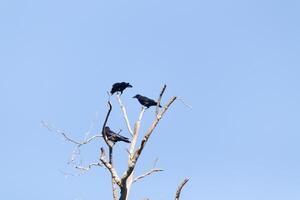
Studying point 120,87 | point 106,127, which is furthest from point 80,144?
point 120,87

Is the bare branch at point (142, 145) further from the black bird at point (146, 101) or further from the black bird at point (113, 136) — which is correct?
the black bird at point (146, 101)

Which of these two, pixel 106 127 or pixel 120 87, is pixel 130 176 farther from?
pixel 120 87

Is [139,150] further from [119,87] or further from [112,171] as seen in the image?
[119,87]

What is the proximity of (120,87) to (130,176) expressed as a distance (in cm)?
265

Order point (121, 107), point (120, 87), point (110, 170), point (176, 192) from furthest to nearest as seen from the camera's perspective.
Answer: point (120, 87), point (121, 107), point (110, 170), point (176, 192)

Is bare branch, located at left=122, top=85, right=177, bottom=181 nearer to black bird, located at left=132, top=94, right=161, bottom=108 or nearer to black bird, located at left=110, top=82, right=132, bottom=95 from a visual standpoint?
black bird, located at left=110, top=82, right=132, bottom=95

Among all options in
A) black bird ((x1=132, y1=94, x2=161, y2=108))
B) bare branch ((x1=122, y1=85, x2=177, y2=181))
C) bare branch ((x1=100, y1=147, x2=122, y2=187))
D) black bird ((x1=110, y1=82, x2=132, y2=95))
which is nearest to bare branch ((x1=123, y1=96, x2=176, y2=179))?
bare branch ((x1=122, y1=85, x2=177, y2=181))

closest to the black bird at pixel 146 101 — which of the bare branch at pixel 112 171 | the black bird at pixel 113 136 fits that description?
the black bird at pixel 113 136

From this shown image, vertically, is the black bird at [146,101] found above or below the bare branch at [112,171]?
above

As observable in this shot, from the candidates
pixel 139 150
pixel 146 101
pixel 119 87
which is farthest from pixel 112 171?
pixel 146 101

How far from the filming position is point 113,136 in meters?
12.5

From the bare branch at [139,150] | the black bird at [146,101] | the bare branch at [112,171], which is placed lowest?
the bare branch at [112,171]

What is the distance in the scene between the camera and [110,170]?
12109 mm

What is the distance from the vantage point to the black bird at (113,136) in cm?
1235
